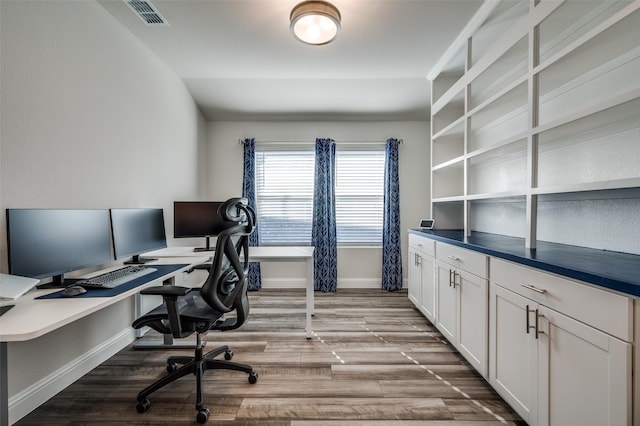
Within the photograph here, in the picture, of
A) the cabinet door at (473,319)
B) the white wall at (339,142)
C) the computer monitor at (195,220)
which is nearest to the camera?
the cabinet door at (473,319)

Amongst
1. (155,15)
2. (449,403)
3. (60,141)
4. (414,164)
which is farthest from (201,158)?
(449,403)

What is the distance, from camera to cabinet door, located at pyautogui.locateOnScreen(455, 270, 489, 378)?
172cm

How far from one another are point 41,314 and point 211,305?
0.69m

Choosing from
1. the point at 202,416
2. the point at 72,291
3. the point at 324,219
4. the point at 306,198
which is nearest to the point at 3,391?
the point at 72,291

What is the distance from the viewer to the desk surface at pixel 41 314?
3.29 ft

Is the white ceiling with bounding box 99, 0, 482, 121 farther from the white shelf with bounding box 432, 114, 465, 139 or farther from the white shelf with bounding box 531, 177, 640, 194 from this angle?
the white shelf with bounding box 531, 177, 640, 194

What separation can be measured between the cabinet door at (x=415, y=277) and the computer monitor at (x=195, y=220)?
7.09 ft

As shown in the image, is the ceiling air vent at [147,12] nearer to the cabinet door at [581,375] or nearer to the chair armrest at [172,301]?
the chair armrest at [172,301]

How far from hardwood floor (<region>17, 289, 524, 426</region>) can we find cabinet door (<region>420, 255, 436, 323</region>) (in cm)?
19

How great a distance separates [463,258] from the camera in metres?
1.98

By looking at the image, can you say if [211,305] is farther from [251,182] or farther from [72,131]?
[251,182]

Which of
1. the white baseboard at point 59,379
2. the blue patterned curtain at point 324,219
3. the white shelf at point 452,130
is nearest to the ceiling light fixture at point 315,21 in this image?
the white shelf at point 452,130

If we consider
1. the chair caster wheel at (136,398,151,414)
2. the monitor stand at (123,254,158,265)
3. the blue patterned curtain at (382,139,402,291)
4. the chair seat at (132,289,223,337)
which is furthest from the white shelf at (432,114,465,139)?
the chair caster wheel at (136,398,151,414)

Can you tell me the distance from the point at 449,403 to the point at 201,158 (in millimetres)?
3865
